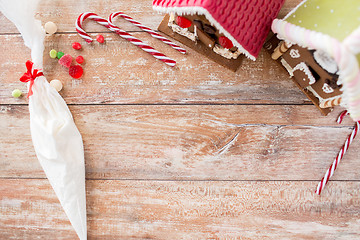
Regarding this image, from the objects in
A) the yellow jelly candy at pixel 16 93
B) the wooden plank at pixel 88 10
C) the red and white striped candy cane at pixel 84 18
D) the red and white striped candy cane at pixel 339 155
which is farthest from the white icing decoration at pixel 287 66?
the yellow jelly candy at pixel 16 93

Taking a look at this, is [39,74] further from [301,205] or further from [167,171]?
[301,205]

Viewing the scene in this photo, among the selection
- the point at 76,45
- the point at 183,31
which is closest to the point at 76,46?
the point at 76,45

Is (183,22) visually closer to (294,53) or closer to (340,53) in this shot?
(294,53)

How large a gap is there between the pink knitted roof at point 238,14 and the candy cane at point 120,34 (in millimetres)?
257

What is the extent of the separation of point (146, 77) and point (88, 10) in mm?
367

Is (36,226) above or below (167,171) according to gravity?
below

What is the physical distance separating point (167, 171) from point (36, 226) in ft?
1.95

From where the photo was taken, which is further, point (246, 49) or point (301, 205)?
point (301, 205)

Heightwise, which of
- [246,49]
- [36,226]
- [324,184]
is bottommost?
[36,226]

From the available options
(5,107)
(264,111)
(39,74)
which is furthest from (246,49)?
(5,107)

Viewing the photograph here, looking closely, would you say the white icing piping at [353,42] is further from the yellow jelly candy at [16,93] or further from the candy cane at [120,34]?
the yellow jelly candy at [16,93]

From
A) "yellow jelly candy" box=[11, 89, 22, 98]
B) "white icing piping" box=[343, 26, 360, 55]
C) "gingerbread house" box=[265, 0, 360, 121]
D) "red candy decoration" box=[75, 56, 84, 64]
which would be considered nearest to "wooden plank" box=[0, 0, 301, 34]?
"red candy decoration" box=[75, 56, 84, 64]

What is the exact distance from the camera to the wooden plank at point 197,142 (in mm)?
1188

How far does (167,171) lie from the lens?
1213 mm
